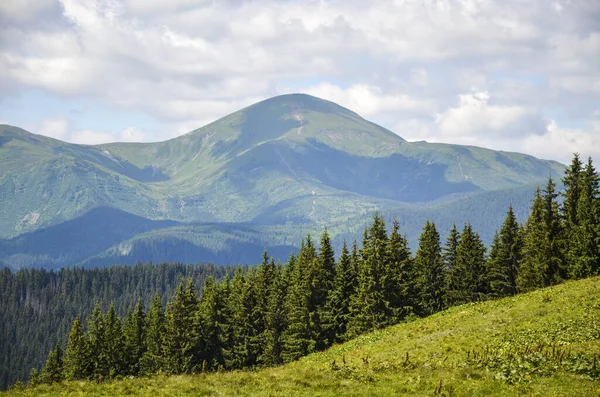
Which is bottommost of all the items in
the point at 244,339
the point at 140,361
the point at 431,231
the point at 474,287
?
the point at 140,361

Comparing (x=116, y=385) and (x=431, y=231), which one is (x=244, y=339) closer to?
(x=431, y=231)

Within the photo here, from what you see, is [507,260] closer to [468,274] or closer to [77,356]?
[468,274]

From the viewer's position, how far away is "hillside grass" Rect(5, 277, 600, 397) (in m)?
24.8

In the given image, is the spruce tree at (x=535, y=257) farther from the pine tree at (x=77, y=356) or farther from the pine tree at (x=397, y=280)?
the pine tree at (x=77, y=356)

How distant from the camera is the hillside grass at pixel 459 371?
2483 cm

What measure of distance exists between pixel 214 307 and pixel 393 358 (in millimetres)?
43516

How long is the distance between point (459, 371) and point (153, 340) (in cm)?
6377

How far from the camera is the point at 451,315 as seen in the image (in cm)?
5212

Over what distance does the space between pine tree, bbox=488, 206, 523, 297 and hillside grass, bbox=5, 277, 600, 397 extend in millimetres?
35494

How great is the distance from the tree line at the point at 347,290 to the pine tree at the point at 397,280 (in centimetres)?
14

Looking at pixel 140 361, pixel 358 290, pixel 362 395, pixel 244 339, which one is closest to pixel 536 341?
pixel 362 395

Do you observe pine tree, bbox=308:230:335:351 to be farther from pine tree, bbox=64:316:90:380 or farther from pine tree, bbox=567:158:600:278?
pine tree, bbox=64:316:90:380

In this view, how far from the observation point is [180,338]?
244 ft

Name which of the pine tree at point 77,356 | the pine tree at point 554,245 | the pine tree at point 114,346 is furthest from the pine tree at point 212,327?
the pine tree at point 554,245
